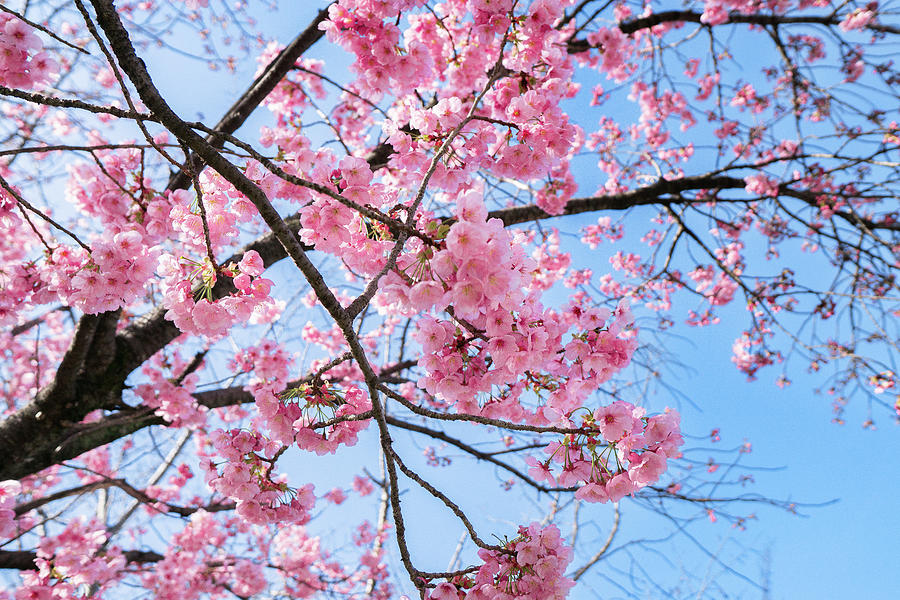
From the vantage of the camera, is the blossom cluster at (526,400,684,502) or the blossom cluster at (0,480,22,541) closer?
the blossom cluster at (526,400,684,502)

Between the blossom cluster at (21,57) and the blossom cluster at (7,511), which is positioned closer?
the blossom cluster at (21,57)

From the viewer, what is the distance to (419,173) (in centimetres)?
190

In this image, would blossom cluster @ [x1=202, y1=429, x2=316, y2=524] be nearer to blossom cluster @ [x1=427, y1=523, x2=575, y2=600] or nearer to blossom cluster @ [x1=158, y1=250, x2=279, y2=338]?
blossom cluster @ [x1=158, y1=250, x2=279, y2=338]

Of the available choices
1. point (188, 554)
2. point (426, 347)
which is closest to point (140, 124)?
point (426, 347)

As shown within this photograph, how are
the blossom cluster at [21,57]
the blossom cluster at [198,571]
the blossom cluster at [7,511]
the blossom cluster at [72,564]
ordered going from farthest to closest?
the blossom cluster at [198,571] → the blossom cluster at [72,564] → the blossom cluster at [7,511] → the blossom cluster at [21,57]

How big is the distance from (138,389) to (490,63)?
3.27 metres

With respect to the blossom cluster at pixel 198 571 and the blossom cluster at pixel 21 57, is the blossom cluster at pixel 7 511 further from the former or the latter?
the blossom cluster at pixel 198 571

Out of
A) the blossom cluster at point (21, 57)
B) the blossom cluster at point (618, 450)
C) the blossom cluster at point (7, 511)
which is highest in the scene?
the blossom cluster at point (21, 57)

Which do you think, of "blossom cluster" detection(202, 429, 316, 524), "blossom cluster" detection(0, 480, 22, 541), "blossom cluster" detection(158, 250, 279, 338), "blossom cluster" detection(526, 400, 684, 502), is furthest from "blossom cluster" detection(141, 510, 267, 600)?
"blossom cluster" detection(526, 400, 684, 502)

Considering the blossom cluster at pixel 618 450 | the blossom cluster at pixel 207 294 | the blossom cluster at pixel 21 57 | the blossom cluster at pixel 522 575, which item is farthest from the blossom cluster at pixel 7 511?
the blossom cluster at pixel 618 450

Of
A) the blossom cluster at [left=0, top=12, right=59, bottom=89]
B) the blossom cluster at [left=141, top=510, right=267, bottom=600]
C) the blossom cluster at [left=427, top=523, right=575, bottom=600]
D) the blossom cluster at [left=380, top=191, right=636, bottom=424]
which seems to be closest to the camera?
the blossom cluster at [left=380, top=191, right=636, bottom=424]

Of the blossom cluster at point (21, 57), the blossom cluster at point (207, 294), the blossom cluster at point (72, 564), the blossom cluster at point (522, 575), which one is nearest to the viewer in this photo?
the blossom cluster at point (522, 575)

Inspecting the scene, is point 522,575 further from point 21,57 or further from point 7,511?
point 21,57

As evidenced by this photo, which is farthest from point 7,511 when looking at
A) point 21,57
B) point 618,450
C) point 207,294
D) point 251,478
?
point 618,450
